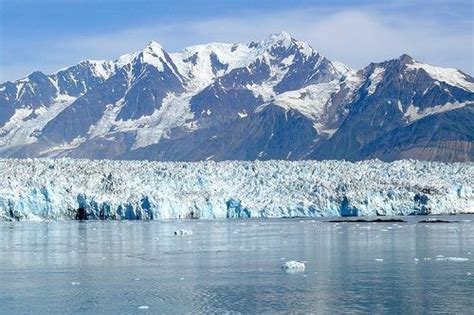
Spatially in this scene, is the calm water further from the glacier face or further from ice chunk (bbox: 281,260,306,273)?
the glacier face

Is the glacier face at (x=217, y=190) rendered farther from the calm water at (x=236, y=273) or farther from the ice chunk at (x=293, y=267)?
the ice chunk at (x=293, y=267)

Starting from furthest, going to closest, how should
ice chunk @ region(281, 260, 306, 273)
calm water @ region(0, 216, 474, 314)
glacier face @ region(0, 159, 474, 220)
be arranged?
glacier face @ region(0, 159, 474, 220) < ice chunk @ region(281, 260, 306, 273) < calm water @ region(0, 216, 474, 314)

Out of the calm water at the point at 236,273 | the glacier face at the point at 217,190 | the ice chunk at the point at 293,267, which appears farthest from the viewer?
the glacier face at the point at 217,190

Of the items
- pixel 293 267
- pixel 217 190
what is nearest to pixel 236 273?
pixel 293 267

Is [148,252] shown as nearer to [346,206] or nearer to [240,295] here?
[240,295]

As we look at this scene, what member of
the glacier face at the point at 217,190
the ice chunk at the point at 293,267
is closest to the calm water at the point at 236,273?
the ice chunk at the point at 293,267

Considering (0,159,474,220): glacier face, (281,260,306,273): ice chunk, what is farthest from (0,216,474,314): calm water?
(0,159,474,220): glacier face
